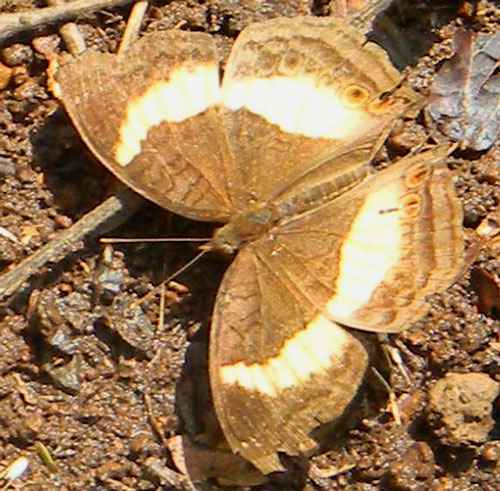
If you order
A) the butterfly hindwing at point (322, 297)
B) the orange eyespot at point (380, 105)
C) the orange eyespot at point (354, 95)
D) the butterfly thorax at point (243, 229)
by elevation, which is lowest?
the butterfly hindwing at point (322, 297)

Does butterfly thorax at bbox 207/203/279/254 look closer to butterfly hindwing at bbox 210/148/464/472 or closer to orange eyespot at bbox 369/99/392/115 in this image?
butterfly hindwing at bbox 210/148/464/472

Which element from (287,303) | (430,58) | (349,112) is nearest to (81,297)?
(287,303)

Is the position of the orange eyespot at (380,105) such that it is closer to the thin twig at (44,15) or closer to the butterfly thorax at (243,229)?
the butterfly thorax at (243,229)

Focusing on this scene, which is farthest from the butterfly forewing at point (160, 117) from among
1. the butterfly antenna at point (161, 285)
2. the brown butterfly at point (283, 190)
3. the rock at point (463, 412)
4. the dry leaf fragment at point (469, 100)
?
the rock at point (463, 412)

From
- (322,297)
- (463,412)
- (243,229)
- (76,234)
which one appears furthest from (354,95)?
(463,412)

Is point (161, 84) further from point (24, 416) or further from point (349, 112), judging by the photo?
point (24, 416)

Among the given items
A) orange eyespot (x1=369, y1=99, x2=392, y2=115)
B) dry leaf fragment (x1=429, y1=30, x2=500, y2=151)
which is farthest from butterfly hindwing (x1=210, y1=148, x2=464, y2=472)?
dry leaf fragment (x1=429, y1=30, x2=500, y2=151)
